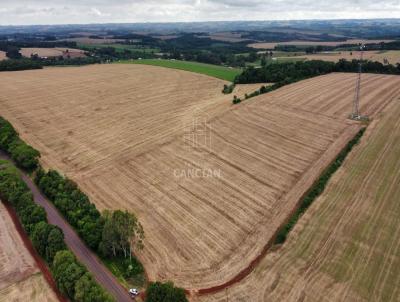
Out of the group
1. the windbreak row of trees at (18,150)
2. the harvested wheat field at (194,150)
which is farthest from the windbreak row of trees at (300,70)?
the windbreak row of trees at (18,150)

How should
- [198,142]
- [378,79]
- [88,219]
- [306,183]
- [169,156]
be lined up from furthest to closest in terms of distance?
Answer: [378,79] < [198,142] < [169,156] < [306,183] < [88,219]

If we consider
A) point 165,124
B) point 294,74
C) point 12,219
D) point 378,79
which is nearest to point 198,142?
point 165,124

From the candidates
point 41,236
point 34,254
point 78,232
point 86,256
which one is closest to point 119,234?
point 86,256

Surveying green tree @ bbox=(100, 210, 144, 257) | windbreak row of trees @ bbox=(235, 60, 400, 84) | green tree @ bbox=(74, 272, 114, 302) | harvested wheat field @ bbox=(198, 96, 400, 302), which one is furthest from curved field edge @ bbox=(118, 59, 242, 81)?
green tree @ bbox=(74, 272, 114, 302)

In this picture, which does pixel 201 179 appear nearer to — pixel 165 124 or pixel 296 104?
pixel 165 124

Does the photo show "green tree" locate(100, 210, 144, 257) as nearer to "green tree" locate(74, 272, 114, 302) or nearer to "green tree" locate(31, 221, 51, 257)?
"green tree" locate(31, 221, 51, 257)

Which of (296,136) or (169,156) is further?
(296,136)

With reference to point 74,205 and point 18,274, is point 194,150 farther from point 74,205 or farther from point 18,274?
point 18,274
